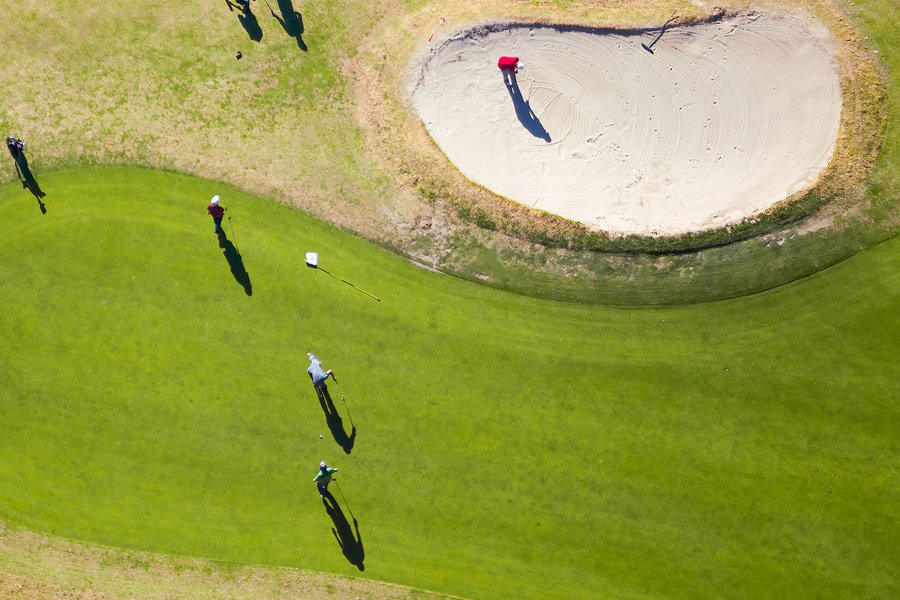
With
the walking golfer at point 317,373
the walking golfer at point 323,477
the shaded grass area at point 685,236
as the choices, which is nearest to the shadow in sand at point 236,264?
the walking golfer at point 317,373

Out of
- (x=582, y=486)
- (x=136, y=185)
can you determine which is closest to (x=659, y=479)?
(x=582, y=486)

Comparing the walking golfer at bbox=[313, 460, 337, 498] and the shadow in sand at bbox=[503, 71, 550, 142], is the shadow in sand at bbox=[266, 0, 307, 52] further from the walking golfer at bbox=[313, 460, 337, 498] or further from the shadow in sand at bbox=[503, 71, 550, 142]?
the walking golfer at bbox=[313, 460, 337, 498]

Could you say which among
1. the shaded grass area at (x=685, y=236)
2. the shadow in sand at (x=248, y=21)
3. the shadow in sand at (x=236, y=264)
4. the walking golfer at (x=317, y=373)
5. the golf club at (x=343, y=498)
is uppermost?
the shadow in sand at (x=248, y=21)

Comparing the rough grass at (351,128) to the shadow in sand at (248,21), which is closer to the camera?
the rough grass at (351,128)

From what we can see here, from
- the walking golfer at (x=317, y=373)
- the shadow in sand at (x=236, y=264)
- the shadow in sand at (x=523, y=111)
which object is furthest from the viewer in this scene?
the shadow in sand at (x=523, y=111)

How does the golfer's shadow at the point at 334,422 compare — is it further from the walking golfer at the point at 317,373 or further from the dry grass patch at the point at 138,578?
the dry grass patch at the point at 138,578

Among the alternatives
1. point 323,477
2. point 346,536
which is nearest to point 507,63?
point 323,477

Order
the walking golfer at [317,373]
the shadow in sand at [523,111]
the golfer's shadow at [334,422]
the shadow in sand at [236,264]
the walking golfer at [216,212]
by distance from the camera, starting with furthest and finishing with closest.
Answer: the shadow in sand at [523,111], the shadow in sand at [236,264], the golfer's shadow at [334,422], the walking golfer at [216,212], the walking golfer at [317,373]

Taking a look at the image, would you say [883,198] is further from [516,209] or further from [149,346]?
[149,346]
